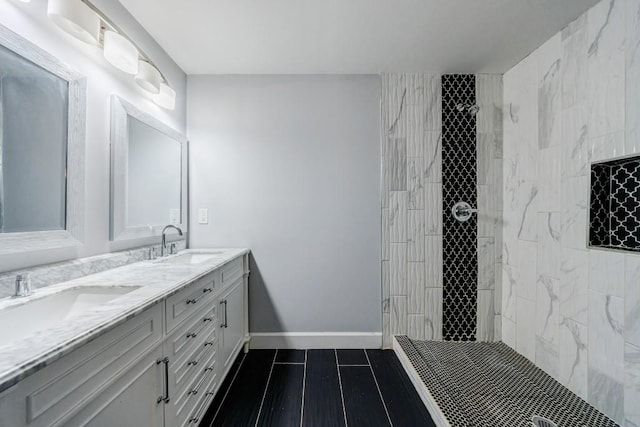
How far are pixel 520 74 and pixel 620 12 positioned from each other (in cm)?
80

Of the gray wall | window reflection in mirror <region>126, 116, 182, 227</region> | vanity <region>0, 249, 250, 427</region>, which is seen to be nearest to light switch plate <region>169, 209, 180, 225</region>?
window reflection in mirror <region>126, 116, 182, 227</region>

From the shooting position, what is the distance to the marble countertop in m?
0.62

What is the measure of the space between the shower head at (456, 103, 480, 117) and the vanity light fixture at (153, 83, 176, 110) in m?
2.32

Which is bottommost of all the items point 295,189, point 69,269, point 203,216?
point 69,269

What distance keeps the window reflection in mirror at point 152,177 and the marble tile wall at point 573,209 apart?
2754 millimetres

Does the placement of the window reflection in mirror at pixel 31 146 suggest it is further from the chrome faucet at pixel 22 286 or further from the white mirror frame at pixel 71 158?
the chrome faucet at pixel 22 286

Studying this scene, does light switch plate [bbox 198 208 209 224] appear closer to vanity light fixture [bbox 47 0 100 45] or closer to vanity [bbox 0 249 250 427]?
vanity [bbox 0 249 250 427]

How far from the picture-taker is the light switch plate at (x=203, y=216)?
100 inches

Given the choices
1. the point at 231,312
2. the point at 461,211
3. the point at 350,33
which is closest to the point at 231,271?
the point at 231,312

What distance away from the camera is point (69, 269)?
4.37 ft

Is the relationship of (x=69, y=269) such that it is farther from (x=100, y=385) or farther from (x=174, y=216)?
(x=174, y=216)

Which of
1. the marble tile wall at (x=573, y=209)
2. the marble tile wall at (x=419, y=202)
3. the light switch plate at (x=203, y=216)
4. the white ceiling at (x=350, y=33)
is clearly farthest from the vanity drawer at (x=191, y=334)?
the marble tile wall at (x=573, y=209)

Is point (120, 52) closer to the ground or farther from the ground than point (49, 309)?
farther from the ground

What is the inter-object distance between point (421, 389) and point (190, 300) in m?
1.55
